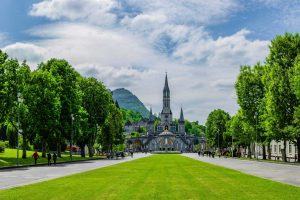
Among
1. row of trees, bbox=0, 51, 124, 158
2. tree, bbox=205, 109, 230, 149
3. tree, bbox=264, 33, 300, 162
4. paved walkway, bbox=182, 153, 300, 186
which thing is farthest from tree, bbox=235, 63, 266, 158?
tree, bbox=205, 109, 230, 149

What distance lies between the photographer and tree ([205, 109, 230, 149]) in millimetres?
147750

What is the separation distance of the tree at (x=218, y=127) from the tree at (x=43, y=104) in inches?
3299

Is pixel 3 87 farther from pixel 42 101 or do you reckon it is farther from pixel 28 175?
pixel 28 175

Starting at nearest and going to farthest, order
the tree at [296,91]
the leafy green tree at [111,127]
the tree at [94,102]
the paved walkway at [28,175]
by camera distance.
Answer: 1. the paved walkway at [28,175]
2. the tree at [296,91]
3. the tree at [94,102]
4. the leafy green tree at [111,127]

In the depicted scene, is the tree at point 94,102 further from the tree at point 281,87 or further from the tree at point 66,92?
the tree at point 281,87

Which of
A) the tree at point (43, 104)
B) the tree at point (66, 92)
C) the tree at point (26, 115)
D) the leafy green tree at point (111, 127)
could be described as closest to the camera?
the tree at point (26, 115)

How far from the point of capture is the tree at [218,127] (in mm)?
147750

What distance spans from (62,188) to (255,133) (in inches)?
2436

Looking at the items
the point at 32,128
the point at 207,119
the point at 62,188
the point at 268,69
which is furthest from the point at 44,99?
the point at 207,119

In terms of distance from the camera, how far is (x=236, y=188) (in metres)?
22.7

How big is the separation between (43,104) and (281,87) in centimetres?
3383

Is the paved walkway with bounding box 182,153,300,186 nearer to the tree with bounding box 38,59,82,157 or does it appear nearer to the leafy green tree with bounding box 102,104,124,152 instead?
the tree with bounding box 38,59,82,157

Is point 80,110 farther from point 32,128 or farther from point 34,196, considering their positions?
point 34,196

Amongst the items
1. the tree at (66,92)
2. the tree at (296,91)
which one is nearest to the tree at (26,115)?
the tree at (66,92)
